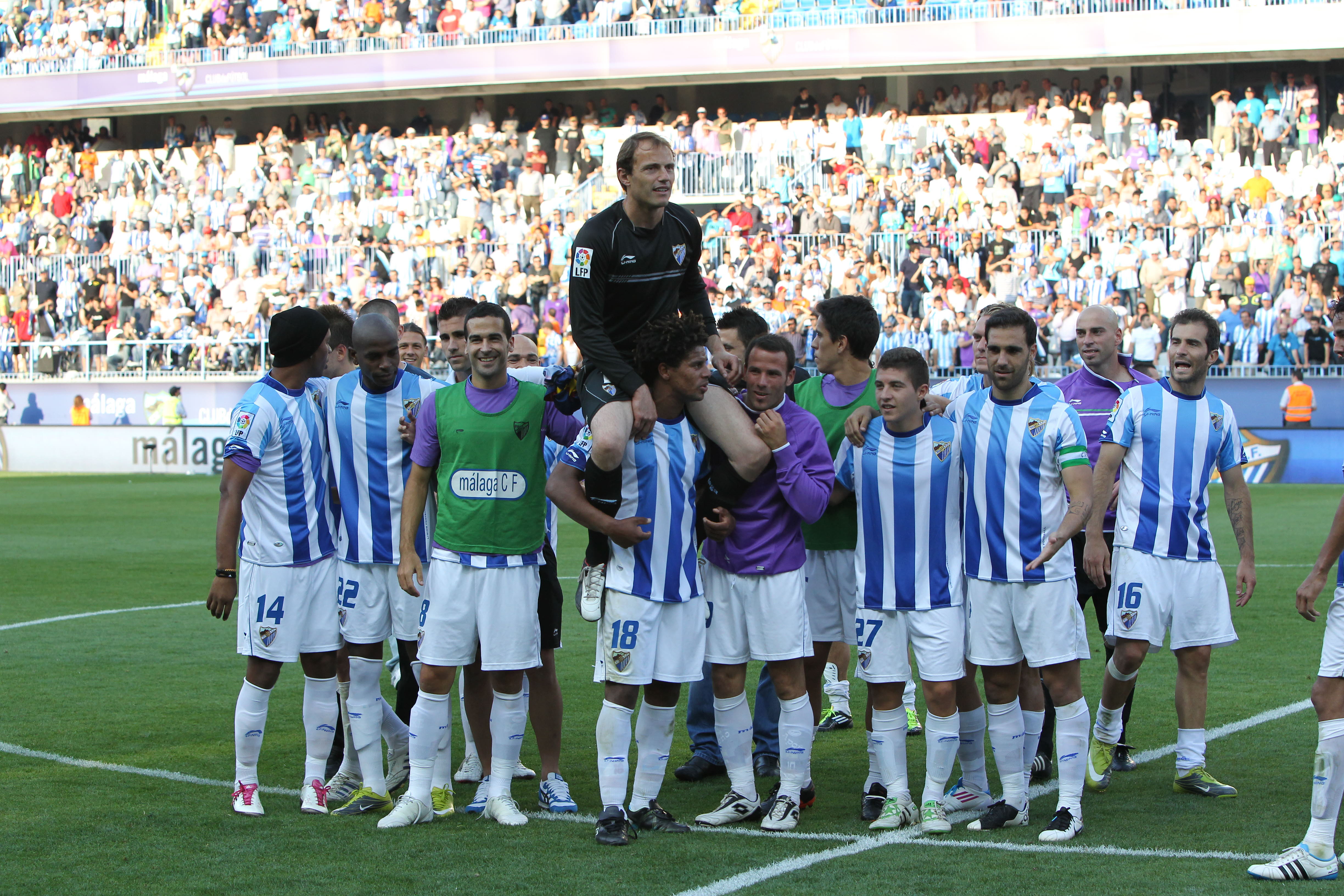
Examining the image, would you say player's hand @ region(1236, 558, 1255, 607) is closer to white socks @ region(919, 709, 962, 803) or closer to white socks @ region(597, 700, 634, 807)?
white socks @ region(919, 709, 962, 803)

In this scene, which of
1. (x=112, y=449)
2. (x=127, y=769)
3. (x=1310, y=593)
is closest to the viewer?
(x=1310, y=593)

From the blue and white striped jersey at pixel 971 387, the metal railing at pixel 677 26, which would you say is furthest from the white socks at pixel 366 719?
the metal railing at pixel 677 26

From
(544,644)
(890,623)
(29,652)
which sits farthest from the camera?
(29,652)

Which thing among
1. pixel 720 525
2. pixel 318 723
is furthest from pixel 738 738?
pixel 318 723

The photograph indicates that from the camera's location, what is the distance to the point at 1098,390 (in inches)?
292

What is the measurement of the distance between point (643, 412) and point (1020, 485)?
62.0 inches

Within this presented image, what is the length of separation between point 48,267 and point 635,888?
35741 mm

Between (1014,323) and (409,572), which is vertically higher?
(1014,323)

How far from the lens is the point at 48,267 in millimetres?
36750

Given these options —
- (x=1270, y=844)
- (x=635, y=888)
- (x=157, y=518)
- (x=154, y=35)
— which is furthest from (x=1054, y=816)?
(x=154, y=35)

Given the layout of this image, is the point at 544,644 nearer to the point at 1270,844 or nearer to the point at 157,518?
the point at 1270,844

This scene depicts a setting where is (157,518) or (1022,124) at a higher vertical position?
(1022,124)

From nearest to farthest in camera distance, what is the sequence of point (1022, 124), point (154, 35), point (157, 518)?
point (157, 518) → point (1022, 124) → point (154, 35)

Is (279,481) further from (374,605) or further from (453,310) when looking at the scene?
(453,310)
